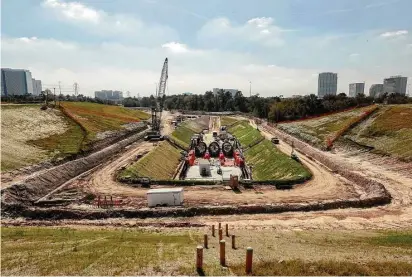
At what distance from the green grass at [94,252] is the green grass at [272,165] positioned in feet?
89.5

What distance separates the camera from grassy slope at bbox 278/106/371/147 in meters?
72.6

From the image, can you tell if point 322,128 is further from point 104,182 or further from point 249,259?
point 249,259

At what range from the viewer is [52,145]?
50469 millimetres

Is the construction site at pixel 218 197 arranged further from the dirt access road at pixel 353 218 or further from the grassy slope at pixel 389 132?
the grassy slope at pixel 389 132

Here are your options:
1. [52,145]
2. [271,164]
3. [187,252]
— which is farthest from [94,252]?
[271,164]

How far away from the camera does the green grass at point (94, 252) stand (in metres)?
14.6

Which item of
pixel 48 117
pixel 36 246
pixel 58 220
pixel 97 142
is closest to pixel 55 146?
Answer: pixel 97 142

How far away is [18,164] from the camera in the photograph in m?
39.6

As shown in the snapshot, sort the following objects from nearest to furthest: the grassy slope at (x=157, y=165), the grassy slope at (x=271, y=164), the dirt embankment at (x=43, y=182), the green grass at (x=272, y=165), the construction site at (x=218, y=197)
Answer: the construction site at (x=218, y=197) < the dirt embankment at (x=43, y=182) < the grassy slope at (x=157, y=165) < the green grass at (x=272, y=165) < the grassy slope at (x=271, y=164)

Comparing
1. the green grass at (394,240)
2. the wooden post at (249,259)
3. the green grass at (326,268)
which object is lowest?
the green grass at (394,240)

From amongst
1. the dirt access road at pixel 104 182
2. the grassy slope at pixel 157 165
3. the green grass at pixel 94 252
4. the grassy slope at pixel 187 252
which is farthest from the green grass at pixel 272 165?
the green grass at pixel 94 252

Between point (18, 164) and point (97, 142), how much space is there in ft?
69.3

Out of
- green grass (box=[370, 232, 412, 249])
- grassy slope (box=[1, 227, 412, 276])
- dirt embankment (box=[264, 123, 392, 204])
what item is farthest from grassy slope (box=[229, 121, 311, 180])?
grassy slope (box=[1, 227, 412, 276])

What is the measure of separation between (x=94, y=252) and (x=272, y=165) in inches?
1682
